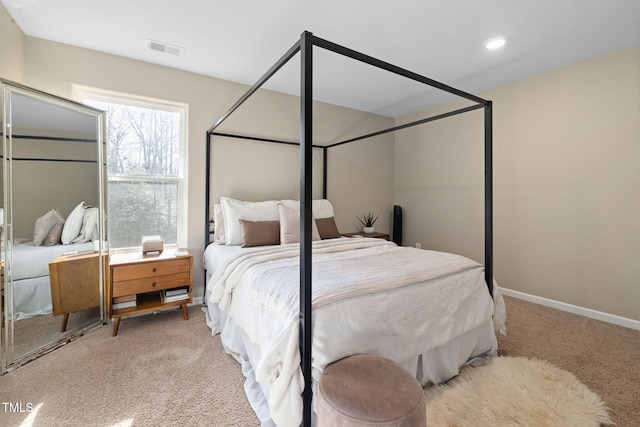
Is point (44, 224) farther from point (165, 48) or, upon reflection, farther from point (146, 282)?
point (165, 48)

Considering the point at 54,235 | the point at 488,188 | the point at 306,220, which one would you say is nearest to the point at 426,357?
the point at 306,220

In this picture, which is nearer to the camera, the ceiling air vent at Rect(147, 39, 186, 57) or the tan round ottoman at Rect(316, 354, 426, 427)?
the tan round ottoman at Rect(316, 354, 426, 427)

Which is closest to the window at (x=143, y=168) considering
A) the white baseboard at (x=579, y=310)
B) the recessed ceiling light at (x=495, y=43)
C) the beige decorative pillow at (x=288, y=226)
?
the beige decorative pillow at (x=288, y=226)

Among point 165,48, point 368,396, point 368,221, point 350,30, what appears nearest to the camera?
point 368,396

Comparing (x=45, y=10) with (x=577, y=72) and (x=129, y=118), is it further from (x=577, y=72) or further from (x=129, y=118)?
(x=577, y=72)

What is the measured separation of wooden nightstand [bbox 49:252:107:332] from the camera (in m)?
2.20

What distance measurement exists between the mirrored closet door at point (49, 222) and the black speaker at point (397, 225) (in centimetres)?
375

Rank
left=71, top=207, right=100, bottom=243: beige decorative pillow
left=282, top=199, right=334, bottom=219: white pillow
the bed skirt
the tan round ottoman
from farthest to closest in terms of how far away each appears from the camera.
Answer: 1. left=282, top=199, right=334, bottom=219: white pillow
2. left=71, top=207, right=100, bottom=243: beige decorative pillow
3. the bed skirt
4. the tan round ottoman

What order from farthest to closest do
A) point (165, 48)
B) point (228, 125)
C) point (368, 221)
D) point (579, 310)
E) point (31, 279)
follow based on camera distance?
point (368, 221)
point (228, 125)
point (579, 310)
point (165, 48)
point (31, 279)

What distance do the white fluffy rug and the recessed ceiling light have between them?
8.48 feet

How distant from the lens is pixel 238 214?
286cm

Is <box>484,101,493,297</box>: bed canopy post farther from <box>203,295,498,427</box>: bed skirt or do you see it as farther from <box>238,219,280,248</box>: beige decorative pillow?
<box>238,219,280,248</box>: beige decorative pillow

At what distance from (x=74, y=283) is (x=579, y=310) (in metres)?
4.74

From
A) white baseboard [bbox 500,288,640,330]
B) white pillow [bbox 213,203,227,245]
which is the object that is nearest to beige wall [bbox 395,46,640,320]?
white baseboard [bbox 500,288,640,330]
